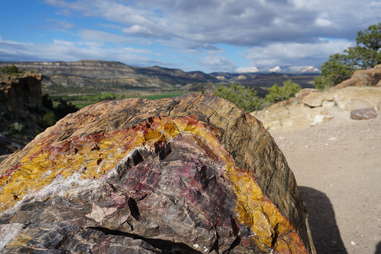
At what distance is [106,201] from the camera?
10.4ft

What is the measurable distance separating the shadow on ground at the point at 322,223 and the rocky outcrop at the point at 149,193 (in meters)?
3.08

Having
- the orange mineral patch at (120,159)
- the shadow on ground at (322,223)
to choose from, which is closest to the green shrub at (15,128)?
the orange mineral patch at (120,159)

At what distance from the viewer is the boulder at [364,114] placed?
14.6 m

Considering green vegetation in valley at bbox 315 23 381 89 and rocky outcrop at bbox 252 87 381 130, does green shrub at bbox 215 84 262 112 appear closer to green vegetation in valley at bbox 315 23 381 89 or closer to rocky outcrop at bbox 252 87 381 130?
green vegetation in valley at bbox 315 23 381 89

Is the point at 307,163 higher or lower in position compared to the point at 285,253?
lower

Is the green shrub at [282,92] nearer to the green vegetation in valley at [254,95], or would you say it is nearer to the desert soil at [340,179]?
the green vegetation in valley at [254,95]

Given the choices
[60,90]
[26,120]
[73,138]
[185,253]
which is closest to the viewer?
[185,253]

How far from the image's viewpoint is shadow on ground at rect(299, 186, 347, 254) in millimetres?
6566

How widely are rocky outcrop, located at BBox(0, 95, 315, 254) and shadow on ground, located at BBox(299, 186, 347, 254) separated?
3.08 m

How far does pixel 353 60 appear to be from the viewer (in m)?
38.1

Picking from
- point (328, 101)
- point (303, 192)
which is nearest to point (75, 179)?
point (303, 192)

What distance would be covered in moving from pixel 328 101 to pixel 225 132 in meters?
15.1

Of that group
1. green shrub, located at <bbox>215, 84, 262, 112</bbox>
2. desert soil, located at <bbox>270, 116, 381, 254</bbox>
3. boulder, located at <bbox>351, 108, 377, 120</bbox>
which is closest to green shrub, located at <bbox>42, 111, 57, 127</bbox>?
desert soil, located at <bbox>270, 116, 381, 254</bbox>

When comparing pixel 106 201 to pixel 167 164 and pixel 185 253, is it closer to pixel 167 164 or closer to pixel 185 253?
pixel 167 164
